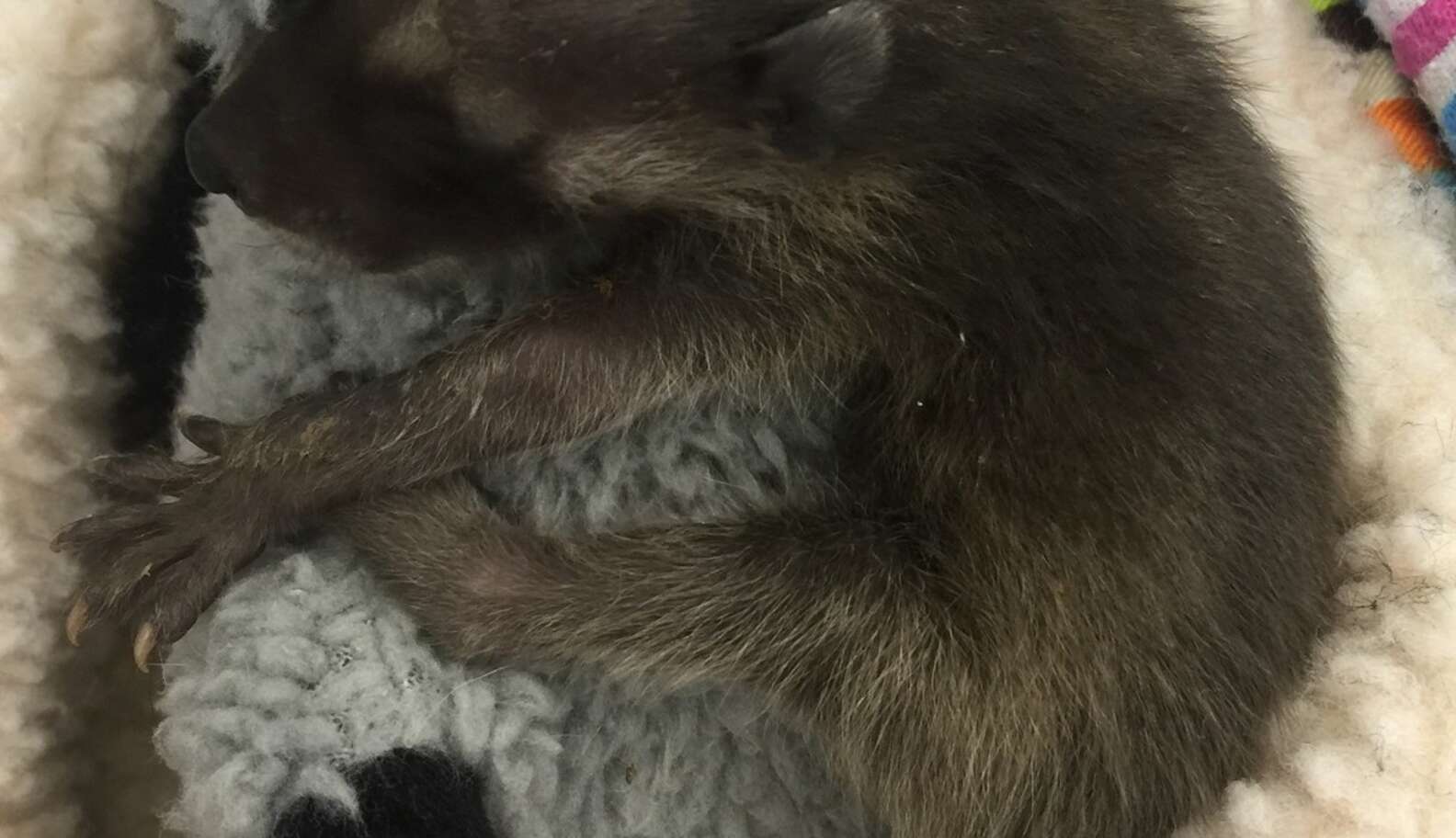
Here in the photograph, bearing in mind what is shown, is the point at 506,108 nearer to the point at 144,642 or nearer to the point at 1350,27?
the point at 144,642

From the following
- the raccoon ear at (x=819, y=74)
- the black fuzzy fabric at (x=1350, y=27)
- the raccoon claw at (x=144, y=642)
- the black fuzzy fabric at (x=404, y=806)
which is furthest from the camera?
the black fuzzy fabric at (x=1350, y=27)

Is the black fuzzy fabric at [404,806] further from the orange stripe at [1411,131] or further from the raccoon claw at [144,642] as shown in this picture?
the orange stripe at [1411,131]

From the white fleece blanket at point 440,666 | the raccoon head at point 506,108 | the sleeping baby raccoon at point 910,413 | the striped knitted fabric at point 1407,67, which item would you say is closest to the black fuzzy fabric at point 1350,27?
the striped knitted fabric at point 1407,67

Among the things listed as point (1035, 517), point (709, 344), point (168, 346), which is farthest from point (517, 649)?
point (168, 346)

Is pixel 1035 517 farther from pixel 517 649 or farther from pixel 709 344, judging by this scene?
pixel 517 649

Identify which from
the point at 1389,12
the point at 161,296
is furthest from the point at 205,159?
the point at 1389,12
